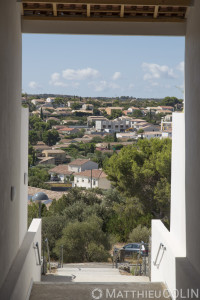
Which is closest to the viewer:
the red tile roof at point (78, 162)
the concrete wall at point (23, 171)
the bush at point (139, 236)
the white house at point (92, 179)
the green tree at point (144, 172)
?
the concrete wall at point (23, 171)

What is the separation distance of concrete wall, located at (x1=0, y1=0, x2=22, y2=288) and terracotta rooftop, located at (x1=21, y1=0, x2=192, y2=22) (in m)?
0.30

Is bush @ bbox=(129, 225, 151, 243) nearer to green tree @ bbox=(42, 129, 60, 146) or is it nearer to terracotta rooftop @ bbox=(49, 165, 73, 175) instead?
terracotta rooftop @ bbox=(49, 165, 73, 175)

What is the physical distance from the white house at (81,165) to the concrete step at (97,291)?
1435 inches

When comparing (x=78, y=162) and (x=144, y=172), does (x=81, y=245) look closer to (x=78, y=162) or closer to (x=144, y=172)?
(x=144, y=172)

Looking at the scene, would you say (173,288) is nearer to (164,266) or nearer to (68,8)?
(164,266)

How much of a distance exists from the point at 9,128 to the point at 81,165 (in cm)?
3859

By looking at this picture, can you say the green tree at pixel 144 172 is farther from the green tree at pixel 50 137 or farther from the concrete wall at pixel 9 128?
the green tree at pixel 50 137

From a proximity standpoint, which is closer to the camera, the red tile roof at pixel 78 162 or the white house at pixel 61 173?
the white house at pixel 61 173

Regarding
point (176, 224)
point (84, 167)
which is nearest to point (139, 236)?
point (176, 224)

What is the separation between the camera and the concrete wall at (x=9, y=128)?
3783mm

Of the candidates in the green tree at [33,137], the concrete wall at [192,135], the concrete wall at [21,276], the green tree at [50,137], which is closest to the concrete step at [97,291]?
the concrete wall at [21,276]

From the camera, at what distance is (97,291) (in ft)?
17.2

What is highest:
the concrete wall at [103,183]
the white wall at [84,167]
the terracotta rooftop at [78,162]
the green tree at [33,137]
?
the green tree at [33,137]

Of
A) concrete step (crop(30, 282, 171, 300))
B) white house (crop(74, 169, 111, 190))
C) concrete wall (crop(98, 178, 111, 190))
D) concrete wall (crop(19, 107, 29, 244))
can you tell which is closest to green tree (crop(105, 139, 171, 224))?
white house (crop(74, 169, 111, 190))
